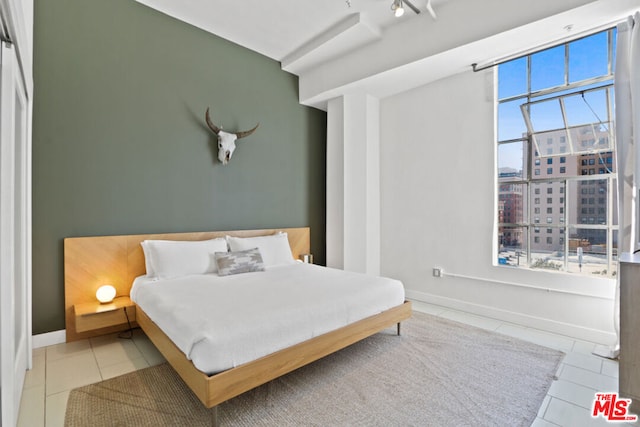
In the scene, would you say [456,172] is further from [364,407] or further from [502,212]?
[364,407]

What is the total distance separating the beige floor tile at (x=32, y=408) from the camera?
1713mm

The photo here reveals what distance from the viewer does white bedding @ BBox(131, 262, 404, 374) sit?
1743mm

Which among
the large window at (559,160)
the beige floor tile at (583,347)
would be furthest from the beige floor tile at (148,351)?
the large window at (559,160)

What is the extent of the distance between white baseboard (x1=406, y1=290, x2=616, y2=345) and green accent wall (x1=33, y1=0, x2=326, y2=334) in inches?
85.8

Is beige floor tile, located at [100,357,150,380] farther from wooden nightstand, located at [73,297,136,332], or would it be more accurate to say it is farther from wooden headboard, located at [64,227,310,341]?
wooden headboard, located at [64,227,310,341]

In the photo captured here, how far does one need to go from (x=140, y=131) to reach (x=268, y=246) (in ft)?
5.85

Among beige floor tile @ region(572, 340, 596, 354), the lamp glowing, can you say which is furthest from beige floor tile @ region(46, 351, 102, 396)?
beige floor tile @ region(572, 340, 596, 354)

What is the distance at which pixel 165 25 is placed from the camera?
3.34 meters

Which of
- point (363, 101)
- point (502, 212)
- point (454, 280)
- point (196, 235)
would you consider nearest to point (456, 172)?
point (502, 212)

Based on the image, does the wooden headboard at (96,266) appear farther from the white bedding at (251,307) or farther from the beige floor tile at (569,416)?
the beige floor tile at (569,416)

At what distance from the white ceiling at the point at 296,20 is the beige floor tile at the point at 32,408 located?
11.3ft

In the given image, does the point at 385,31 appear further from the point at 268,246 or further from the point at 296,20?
the point at 268,246

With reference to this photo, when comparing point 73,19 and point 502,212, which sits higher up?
point 73,19

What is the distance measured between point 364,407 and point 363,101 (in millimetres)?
3576
